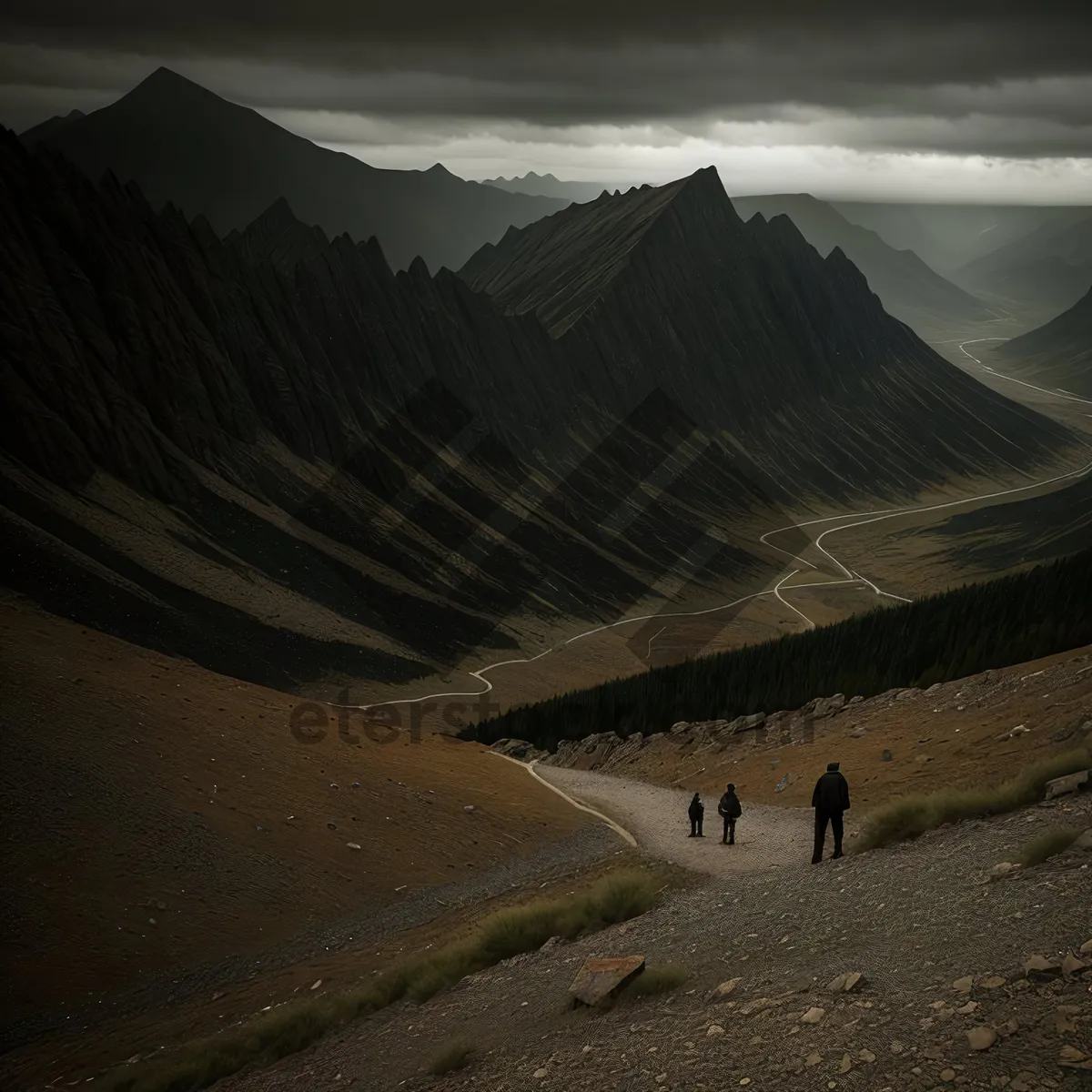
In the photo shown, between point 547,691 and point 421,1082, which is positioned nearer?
point 421,1082

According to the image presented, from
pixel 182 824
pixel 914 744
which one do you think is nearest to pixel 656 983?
pixel 182 824

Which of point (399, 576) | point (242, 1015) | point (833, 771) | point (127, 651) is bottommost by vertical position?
point (242, 1015)

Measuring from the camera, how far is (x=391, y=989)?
19.5 meters

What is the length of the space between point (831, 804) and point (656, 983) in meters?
6.54

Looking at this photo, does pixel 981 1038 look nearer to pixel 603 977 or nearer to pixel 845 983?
pixel 845 983

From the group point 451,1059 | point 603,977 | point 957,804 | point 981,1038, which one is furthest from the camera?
point 957,804

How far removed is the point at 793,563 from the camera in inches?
5231

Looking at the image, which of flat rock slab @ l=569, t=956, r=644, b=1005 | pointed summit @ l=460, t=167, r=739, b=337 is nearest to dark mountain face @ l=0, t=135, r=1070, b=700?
pointed summit @ l=460, t=167, r=739, b=337

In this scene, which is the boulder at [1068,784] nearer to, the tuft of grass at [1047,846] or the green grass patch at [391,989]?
the tuft of grass at [1047,846]

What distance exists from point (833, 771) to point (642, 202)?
18456 centimetres

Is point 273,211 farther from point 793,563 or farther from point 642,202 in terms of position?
point 793,563

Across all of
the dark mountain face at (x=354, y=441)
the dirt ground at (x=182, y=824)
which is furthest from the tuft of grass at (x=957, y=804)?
the dark mountain face at (x=354, y=441)

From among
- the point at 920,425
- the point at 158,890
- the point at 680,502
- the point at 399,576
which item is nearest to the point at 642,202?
the point at 920,425

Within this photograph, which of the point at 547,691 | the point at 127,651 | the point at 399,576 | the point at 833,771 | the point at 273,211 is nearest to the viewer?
the point at 833,771
